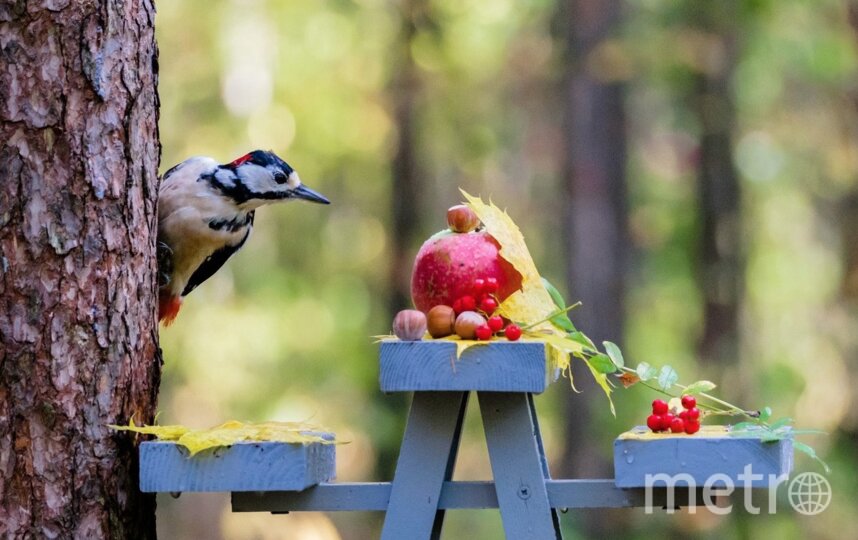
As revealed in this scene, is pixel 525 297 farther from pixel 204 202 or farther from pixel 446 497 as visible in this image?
pixel 204 202

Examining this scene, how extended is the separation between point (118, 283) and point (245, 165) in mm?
1248

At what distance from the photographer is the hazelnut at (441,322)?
2.57m

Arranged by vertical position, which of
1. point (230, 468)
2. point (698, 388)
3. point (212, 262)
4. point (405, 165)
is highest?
point (405, 165)

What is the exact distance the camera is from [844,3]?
9.70 metres

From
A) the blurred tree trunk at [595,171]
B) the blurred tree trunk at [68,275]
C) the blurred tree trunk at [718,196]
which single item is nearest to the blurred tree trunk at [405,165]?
the blurred tree trunk at [595,171]

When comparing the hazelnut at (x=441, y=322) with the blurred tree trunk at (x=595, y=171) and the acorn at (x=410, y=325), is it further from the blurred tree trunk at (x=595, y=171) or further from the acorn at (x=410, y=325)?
the blurred tree trunk at (x=595, y=171)

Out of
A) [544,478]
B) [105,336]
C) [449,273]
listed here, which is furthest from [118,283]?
[544,478]

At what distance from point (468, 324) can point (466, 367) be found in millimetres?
106

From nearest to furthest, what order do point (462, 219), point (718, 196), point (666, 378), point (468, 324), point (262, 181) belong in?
point (468, 324)
point (666, 378)
point (462, 219)
point (262, 181)
point (718, 196)

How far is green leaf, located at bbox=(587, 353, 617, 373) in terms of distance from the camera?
2622 mm

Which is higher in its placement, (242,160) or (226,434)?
(242,160)

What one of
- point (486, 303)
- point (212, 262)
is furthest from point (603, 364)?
point (212, 262)

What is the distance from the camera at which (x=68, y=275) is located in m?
2.59

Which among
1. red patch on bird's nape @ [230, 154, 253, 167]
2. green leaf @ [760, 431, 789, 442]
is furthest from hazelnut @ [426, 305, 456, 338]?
red patch on bird's nape @ [230, 154, 253, 167]
